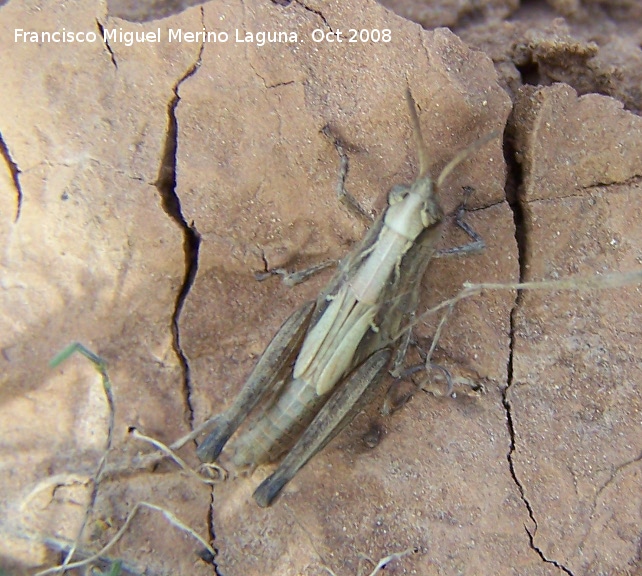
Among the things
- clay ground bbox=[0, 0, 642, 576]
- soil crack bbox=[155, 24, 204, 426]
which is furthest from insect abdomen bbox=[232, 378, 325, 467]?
soil crack bbox=[155, 24, 204, 426]

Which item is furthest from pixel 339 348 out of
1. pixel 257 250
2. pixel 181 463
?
pixel 181 463

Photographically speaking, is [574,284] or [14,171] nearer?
[574,284]

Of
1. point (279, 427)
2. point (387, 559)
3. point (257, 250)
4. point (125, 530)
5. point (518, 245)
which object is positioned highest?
point (518, 245)

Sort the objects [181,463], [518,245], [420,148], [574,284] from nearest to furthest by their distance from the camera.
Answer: [574,284]
[420,148]
[181,463]
[518,245]

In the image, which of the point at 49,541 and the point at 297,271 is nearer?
the point at 49,541

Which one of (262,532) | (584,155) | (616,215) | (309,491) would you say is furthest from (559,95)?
(262,532)

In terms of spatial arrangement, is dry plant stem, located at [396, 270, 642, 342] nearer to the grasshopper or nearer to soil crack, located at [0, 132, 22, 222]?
the grasshopper

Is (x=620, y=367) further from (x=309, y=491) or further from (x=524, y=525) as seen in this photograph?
(x=309, y=491)

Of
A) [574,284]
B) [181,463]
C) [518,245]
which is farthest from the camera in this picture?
[518,245]

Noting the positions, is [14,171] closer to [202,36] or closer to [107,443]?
[202,36]
